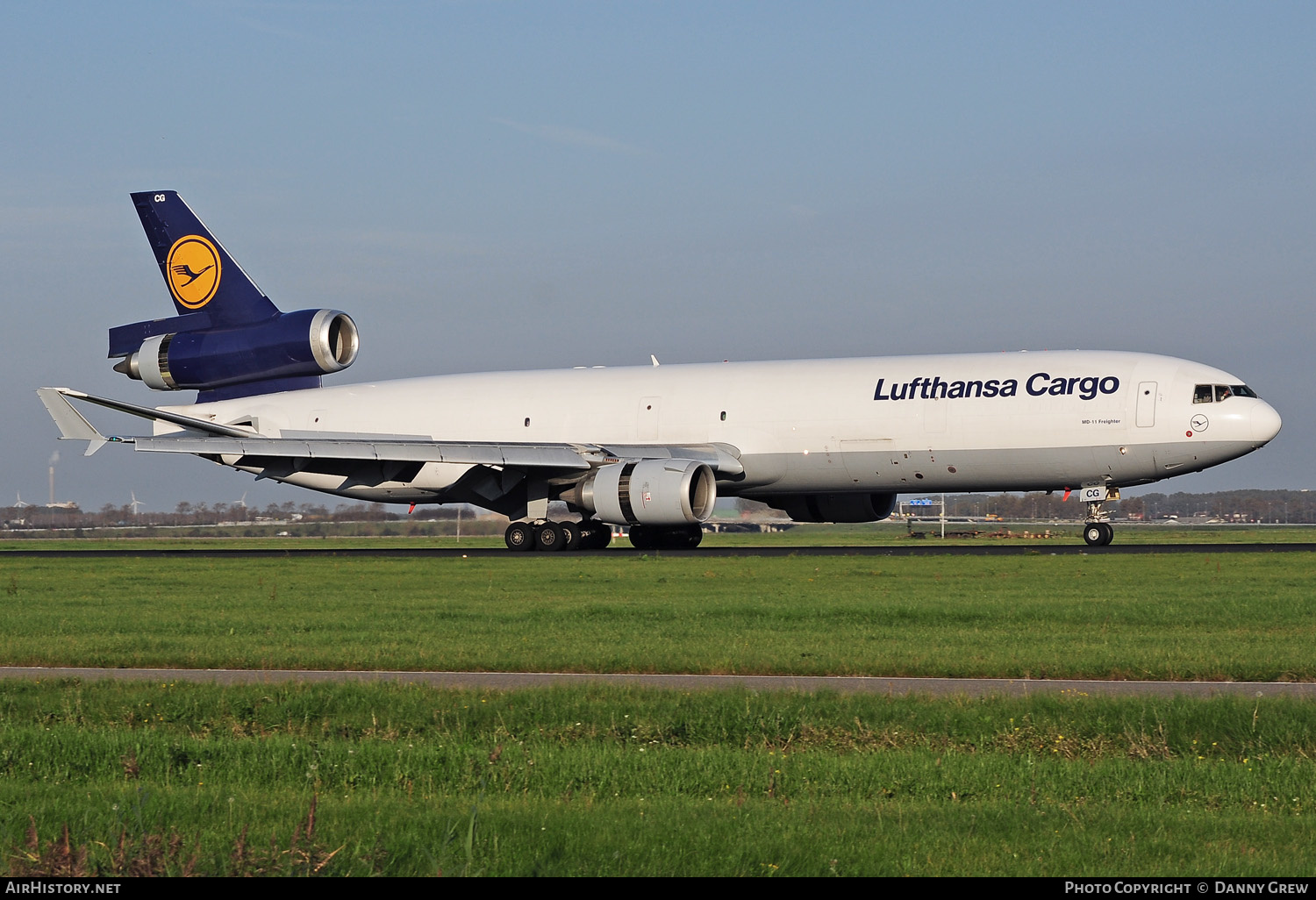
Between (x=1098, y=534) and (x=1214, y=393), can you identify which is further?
(x=1098, y=534)

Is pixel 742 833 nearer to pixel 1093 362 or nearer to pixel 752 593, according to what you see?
pixel 752 593

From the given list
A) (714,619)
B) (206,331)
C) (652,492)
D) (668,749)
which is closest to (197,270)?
(206,331)

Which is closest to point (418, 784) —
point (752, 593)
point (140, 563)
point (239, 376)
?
point (752, 593)

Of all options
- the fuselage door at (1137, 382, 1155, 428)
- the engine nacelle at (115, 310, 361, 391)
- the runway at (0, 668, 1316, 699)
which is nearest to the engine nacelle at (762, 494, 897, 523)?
the fuselage door at (1137, 382, 1155, 428)

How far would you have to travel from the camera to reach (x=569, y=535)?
39.8m

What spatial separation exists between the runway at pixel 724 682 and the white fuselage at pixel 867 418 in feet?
73.1

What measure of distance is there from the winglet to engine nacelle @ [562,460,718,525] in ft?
41.8

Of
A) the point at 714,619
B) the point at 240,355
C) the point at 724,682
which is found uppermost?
the point at 240,355

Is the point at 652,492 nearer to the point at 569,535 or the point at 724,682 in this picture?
the point at 569,535

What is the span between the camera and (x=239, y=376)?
45250 mm

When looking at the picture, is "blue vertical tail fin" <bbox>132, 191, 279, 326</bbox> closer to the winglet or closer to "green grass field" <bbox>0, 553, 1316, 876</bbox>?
the winglet

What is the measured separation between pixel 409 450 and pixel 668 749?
92.5 ft

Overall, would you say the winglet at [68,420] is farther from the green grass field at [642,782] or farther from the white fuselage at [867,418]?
the green grass field at [642,782]

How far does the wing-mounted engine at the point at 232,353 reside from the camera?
4438 centimetres
